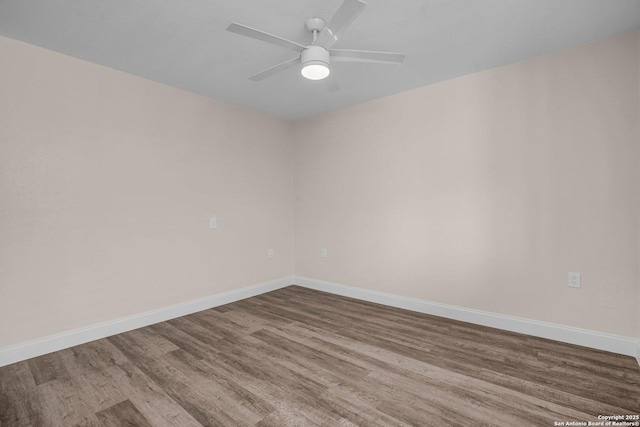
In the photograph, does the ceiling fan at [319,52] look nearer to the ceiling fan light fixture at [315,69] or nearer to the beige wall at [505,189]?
the ceiling fan light fixture at [315,69]

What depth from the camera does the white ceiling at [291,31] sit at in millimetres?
1945

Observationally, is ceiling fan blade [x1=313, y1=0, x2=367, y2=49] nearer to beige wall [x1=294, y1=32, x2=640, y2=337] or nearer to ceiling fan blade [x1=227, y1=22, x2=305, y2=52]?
ceiling fan blade [x1=227, y1=22, x2=305, y2=52]

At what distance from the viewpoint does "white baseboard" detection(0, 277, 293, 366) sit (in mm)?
2326

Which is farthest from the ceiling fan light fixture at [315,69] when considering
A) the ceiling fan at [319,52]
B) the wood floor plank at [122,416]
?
the wood floor plank at [122,416]

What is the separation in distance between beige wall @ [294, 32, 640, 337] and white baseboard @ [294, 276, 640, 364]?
7 centimetres

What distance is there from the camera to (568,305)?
100 inches

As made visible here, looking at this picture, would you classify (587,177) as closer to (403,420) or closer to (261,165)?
(403,420)

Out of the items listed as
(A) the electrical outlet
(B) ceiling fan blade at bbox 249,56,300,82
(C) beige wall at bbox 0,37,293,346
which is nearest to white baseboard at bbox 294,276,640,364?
(A) the electrical outlet

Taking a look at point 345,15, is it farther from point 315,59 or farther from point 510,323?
point 510,323

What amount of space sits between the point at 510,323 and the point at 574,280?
64 cm

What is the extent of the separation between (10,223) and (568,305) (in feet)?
14.6

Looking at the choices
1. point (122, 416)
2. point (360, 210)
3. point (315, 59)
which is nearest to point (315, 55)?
point (315, 59)

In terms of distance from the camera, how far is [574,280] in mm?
2516

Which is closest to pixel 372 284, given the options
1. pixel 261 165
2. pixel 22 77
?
pixel 261 165
